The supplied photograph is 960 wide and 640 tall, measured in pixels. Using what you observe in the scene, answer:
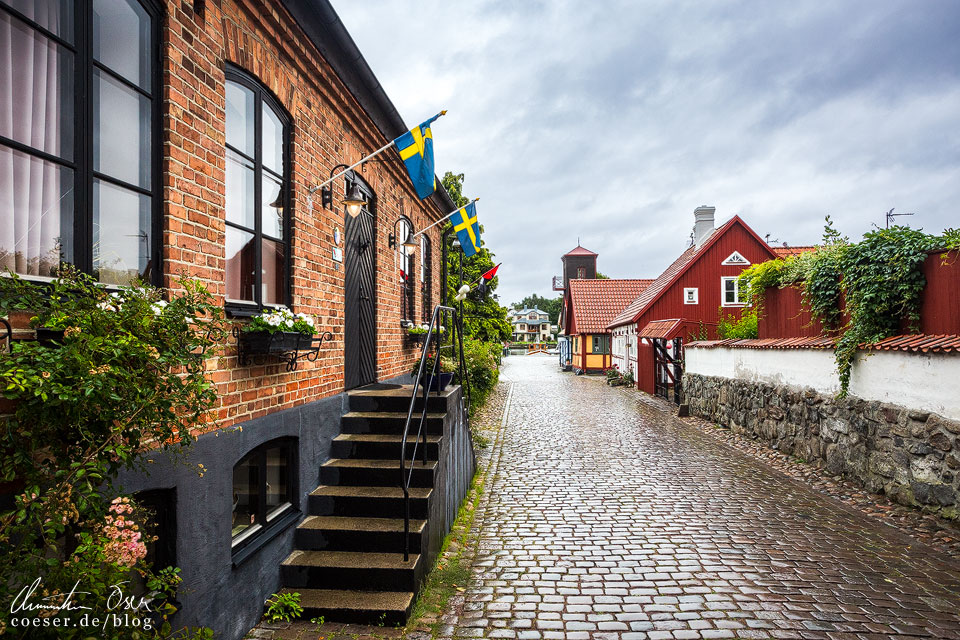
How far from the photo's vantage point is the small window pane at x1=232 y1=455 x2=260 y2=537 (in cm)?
394

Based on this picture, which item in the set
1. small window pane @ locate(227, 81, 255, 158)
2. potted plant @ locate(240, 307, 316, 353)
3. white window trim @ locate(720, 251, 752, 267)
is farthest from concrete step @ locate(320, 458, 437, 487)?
white window trim @ locate(720, 251, 752, 267)

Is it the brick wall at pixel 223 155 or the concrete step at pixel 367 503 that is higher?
the brick wall at pixel 223 155

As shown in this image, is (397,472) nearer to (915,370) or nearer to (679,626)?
(679,626)

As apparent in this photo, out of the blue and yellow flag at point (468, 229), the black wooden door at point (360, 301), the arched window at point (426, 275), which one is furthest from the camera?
the arched window at point (426, 275)

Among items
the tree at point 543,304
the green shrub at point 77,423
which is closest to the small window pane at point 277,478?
the green shrub at point 77,423

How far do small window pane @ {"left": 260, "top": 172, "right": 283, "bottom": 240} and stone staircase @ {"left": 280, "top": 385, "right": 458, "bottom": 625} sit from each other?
2.02 meters

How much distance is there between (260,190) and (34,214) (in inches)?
78.1

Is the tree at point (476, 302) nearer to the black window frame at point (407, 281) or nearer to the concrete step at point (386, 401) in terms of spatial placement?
the black window frame at point (407, 281)

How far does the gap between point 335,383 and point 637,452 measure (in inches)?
231

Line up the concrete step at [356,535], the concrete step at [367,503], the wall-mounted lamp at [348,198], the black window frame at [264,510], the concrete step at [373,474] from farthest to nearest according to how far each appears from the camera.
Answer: the wall-mounted lamp at [348,198] < the concrete step at [373,474] < the concrete step at [367,503] < the concrete step at [356,535] < the black window frame at [264,510]

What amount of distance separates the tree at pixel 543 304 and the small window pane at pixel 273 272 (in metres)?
112

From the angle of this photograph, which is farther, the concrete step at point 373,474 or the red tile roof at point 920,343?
the red tile roof at point 920,343

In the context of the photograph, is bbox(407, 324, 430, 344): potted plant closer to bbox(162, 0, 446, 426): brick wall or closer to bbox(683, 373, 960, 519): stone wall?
bbox(162, 0, 446, 426): brick wall

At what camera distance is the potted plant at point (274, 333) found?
375 centimetres
